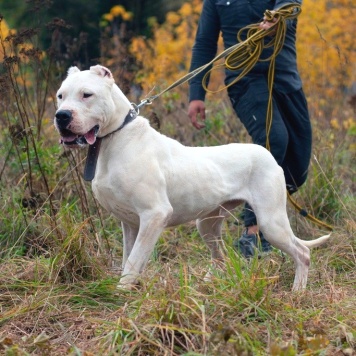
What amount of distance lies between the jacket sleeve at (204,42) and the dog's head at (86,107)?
5.72 ft

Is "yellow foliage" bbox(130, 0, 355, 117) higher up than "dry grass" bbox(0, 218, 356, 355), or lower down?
lower down

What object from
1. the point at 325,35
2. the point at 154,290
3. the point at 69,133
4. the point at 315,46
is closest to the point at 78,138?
the point at 69,133

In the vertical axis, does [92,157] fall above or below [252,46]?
below

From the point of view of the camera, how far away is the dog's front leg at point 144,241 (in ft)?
16.3

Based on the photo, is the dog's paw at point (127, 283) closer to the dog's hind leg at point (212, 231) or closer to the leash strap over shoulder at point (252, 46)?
the dog's hind leg at point (212, 231)

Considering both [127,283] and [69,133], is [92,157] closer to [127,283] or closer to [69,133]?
[69,133]

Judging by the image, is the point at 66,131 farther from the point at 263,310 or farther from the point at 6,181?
the point at 6,181

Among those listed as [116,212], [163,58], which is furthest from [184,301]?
[163,58]

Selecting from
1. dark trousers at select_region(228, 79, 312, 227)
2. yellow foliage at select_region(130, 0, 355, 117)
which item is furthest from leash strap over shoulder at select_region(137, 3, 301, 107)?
yellow foliage at select_region(130, 0, 355, 117)

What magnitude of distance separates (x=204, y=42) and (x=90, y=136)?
84.9 inches

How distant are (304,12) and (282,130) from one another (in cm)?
634

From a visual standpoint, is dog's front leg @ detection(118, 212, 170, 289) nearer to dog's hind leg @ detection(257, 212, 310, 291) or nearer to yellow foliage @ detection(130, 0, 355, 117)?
dog's hind leg @ detection(257, 212, 310, 291)

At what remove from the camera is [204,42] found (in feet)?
22.3

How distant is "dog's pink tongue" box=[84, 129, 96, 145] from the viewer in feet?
16.1
